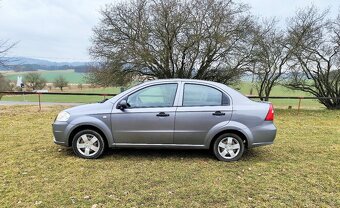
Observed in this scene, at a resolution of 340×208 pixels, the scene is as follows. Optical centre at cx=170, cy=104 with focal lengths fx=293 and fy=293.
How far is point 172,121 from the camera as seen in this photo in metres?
5.30

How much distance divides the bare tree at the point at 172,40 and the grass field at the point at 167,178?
1121 centimetres

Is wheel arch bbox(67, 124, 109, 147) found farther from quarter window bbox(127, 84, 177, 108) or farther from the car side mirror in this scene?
quarter window bbox(127, 84, 177, 108)

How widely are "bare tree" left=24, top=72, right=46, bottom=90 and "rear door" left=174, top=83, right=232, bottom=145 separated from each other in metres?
56.1

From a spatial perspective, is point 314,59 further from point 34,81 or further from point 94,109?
point 34,81

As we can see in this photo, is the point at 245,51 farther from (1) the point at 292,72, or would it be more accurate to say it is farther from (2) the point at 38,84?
(2) the point at 38,84

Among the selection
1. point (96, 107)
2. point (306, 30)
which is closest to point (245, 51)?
point (306, 30)

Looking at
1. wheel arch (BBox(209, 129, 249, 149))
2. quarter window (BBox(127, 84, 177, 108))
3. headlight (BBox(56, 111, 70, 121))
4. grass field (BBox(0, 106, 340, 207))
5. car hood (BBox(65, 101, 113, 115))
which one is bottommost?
grass field (BBox(0, 106, 340, 207))

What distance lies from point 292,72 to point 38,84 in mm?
50506

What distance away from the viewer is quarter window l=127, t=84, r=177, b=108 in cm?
541

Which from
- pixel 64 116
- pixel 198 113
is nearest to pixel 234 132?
pixel 198 113

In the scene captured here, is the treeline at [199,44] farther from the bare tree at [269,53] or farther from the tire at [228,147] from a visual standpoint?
the tire at [228,147]

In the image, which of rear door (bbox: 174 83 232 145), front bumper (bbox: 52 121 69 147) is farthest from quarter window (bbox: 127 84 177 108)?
front bumper (bbox: 52 121 69 147)

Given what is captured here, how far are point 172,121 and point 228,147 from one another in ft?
3.78

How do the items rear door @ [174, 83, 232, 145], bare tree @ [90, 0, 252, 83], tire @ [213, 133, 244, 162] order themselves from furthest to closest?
bare tree @ [90, 0, 252, 83] → tire @ [213, 133, 244, 162] → rear door @ [174, 83, 232, 145]
